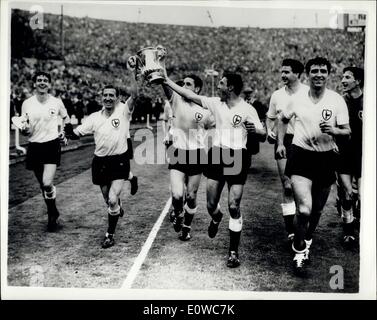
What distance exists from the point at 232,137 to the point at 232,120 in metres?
0.15

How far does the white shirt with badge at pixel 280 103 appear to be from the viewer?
13.5 ft

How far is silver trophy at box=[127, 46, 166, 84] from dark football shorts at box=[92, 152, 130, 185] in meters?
0.88

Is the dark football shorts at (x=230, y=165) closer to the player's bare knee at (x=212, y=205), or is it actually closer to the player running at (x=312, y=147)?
the player's bare knee at (x=212, y=205)

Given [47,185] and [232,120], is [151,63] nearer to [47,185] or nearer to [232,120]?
[232,120]

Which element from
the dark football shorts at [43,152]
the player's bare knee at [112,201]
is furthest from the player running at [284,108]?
the dark football shorts at [43,152]

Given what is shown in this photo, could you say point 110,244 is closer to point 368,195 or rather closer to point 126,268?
point 126,268

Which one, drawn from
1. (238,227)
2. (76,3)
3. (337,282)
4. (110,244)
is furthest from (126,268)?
(76,3)

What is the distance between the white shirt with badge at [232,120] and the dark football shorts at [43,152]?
1615mm

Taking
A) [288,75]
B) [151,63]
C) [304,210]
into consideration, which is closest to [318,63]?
[288,75]

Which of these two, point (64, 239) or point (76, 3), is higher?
point (76, 3)

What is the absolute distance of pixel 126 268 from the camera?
3953 millimetres

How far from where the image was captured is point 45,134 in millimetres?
4426

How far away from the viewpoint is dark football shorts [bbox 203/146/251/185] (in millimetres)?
3820
